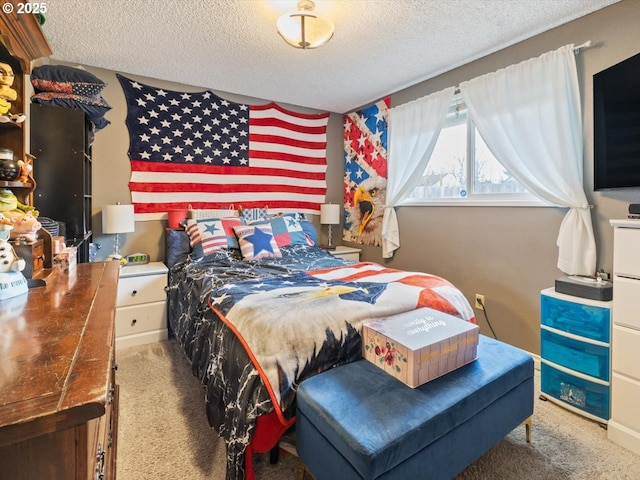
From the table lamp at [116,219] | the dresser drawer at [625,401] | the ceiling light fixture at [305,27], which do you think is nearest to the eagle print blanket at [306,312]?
the dresser drawer at [625,401]

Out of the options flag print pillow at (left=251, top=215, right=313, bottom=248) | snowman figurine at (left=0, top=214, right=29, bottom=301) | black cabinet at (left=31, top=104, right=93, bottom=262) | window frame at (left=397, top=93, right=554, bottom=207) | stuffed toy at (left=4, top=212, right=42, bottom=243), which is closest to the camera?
snowman figurine at (left=0, top=214, right=29, bottom=301)

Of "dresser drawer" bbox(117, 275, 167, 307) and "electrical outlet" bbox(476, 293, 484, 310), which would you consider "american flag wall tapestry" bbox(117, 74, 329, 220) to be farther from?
"electrical outlet" bbox(476, 293, 484, 310)

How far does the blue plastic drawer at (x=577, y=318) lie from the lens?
1.72m

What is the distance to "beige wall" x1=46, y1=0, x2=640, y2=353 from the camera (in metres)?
1.99

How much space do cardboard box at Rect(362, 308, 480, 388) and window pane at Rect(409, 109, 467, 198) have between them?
1763mm

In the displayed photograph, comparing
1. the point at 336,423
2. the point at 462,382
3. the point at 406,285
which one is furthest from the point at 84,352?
the point at 406,285

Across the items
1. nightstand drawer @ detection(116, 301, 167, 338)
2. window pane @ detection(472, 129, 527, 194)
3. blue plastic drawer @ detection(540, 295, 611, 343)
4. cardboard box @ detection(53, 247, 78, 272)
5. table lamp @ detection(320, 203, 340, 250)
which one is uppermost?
window pane @ detection(472, 129, 527, 194)

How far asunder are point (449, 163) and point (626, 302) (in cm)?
176

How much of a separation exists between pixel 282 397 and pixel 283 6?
216 cm

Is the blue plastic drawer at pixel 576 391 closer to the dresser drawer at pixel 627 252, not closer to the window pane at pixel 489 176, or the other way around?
the dresser drawer at pixel 627 252

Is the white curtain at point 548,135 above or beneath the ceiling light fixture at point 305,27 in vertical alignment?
beneath

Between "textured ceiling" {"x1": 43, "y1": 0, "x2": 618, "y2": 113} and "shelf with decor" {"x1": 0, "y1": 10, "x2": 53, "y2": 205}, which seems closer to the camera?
"shelf with decor" {"x1": 0, "y1": 10, "x2": 53, "y2": 205}

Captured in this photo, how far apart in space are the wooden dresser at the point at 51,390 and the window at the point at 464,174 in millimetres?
2661

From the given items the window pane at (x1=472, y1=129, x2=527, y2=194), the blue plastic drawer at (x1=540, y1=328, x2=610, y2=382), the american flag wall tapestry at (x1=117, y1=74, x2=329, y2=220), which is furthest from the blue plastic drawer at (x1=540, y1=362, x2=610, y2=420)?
the american flag wall tapestry at (x1=117, y1=74, x2=329, y2=220)
